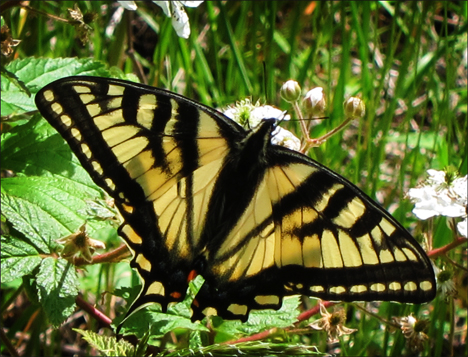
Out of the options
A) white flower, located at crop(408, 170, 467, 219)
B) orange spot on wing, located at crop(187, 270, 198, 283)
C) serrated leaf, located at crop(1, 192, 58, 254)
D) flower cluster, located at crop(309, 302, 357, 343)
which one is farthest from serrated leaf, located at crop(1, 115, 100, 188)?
white flower, located at crop(408, 170, 467, 219)

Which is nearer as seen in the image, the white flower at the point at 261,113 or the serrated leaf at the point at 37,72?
the white flower at the point at 261,113

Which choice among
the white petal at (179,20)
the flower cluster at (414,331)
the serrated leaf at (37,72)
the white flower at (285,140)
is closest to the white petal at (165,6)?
the white petal at (179,20)

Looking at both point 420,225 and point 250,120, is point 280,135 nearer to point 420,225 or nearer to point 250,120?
point 250,120

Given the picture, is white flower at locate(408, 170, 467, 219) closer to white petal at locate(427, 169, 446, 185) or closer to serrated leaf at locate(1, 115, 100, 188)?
white petal at locate(427, 169, 446, 185)

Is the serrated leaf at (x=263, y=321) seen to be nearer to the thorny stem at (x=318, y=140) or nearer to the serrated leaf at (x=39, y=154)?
the thorny stem at (x=318, y=140)

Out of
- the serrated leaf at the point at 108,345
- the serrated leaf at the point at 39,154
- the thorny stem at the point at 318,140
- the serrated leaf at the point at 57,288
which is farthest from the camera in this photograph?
the serrated leaf at the point at 39,154

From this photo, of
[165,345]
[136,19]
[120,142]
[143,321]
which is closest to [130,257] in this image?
[143,321]

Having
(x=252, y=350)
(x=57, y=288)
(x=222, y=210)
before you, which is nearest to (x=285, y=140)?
(x=222, y=210)
